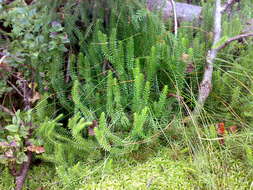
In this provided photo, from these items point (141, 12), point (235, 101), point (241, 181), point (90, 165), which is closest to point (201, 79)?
point (235, 101)

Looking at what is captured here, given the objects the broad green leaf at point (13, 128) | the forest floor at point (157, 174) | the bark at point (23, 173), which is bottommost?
the bark at point (23, 173)

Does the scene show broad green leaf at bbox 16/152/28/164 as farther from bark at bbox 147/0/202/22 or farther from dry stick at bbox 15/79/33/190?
bark at bbox 147/0/202/22

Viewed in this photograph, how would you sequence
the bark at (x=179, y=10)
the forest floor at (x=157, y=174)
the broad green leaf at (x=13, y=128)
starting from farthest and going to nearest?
the bark at (x=179, y=10) < the broad green leaf at (x=13, y=128) < the forest floor at (x=157, y=174)

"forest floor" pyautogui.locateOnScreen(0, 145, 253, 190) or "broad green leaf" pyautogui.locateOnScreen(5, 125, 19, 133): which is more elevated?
"broad green leaf" pyautogui.locateOnScreen(5, 125, 19, 133)

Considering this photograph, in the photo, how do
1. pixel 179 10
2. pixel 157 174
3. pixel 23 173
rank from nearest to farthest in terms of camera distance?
pixel 157 174
pixel 23 173
pixel 179 10

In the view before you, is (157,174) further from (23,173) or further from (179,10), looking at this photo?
(179,10)

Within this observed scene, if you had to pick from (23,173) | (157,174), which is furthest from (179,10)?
(23,173)

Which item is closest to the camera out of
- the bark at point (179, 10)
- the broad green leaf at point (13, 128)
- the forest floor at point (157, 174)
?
the forest floor at point (157, 174)

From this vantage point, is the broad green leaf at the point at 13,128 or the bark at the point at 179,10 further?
the bark at the point at 179,10

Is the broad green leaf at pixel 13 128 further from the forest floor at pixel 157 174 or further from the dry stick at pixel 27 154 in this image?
the forest floor at pixel 157 174

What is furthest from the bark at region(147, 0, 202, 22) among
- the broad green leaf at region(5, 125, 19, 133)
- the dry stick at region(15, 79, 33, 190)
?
the broad green leaf at region(5, 125, 19, 133)

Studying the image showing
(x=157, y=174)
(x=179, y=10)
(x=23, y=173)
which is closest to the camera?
(x=157, y=174)

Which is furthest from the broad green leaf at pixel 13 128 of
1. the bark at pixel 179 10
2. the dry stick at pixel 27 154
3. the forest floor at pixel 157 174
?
the bark at pixel 179 10

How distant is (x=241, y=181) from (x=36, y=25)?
1563 millimetres
